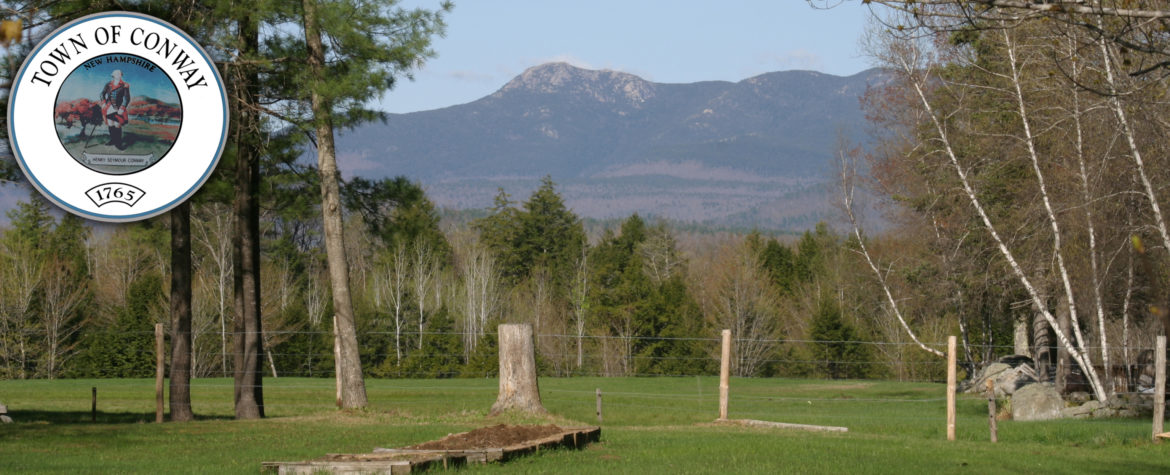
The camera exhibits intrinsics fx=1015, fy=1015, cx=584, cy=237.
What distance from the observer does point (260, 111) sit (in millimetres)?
16859

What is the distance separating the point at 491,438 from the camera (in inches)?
398

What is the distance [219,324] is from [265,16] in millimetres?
34032

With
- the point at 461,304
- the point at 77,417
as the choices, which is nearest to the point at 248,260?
the point at 77,417

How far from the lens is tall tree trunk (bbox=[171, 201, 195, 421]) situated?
52.9 feet

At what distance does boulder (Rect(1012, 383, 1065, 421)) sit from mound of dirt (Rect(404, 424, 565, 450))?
1286cm

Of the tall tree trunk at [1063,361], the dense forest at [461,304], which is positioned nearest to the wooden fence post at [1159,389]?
the tall tree trunk at [1063,361]

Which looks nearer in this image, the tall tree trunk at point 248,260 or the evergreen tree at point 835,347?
the tall tree trunk at point 248,260

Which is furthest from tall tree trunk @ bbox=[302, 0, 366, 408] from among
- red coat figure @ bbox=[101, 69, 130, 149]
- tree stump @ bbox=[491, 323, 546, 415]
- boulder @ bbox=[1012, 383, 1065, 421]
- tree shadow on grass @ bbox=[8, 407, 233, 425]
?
boulder @ bbox=[1012, 383, 1065, 421]

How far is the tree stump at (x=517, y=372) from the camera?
1534 cm

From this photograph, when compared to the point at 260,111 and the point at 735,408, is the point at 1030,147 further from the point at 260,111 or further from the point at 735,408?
the point at 260,111

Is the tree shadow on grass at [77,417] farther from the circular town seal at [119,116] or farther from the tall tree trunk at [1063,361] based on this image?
the tall tree trunk at [1063,361]

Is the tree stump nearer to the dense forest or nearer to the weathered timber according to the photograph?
the weathered timber

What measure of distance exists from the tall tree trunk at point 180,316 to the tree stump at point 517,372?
17.3ft

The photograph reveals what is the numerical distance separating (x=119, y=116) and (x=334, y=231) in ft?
26.8
